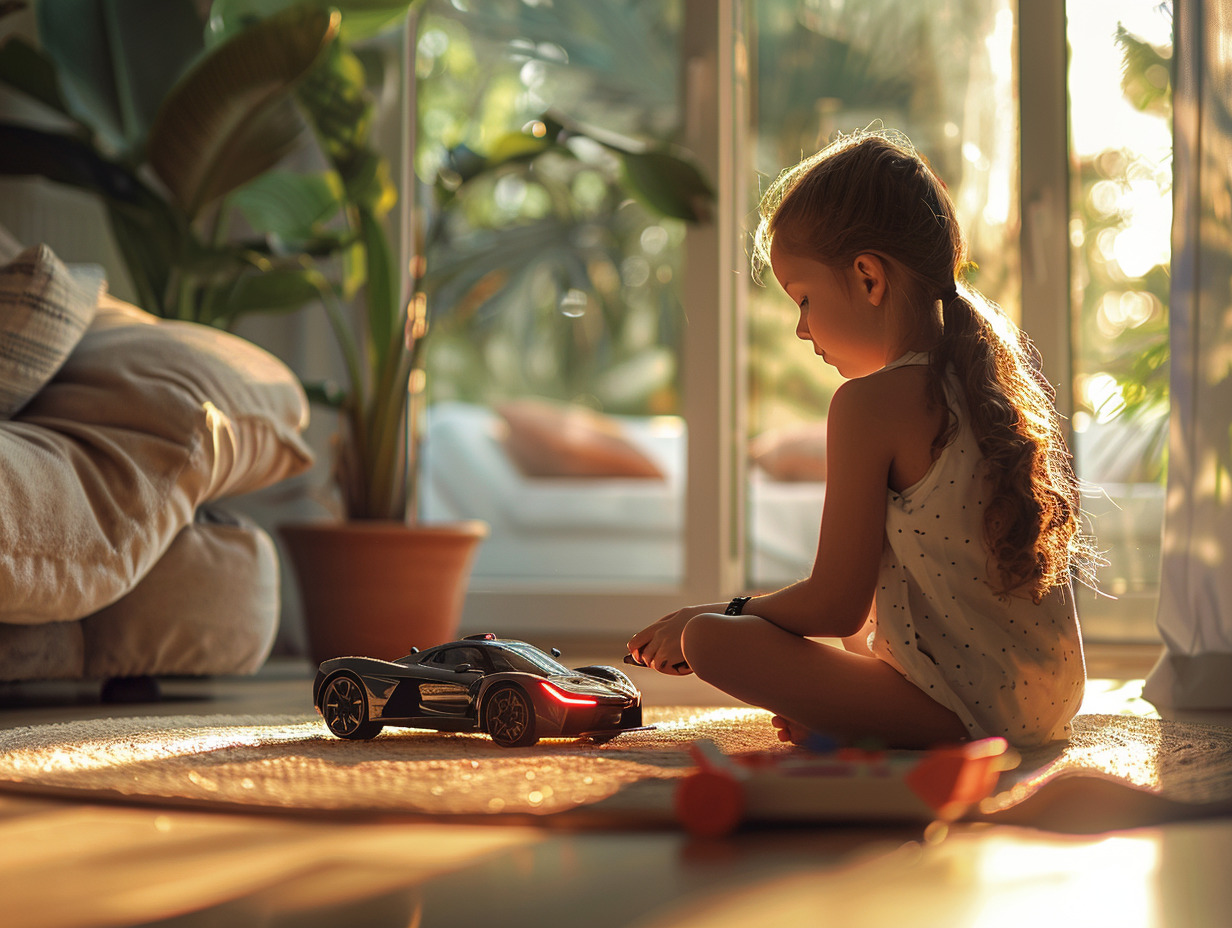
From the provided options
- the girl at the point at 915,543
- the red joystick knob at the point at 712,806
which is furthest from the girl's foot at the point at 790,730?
the red joystick knob at the point at 712,806

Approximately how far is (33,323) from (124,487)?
28 centimetres

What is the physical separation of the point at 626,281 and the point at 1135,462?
1299 mm

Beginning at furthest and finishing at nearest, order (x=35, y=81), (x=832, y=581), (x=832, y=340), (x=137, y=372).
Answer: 1. (x=35, y=81)
2. (x=137, y=372)
3. (x=832, y=340)
4. (x=832, y=581)

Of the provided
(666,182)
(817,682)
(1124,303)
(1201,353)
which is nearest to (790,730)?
(817,682)

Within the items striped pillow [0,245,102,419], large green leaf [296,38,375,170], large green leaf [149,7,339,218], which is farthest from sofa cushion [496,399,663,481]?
striped pillow [0,245,102,419]

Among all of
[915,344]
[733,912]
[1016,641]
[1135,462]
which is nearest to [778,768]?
[733,912]

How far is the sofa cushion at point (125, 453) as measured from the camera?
4.82 feet

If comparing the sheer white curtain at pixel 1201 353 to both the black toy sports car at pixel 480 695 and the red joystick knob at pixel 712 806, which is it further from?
the red joystick knob at pixel 712 806

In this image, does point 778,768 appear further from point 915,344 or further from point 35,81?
point 35,81

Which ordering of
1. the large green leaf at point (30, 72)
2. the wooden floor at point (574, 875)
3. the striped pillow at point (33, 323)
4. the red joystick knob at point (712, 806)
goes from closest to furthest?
1. the wooden floor at point (574, 875)
2. the red joystick knob at point (712, 806)
3. the striped pillow at point (33, 323)
4. the large green leaf at point (30, 72)

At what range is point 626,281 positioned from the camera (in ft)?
9.79

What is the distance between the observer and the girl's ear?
1171 mm

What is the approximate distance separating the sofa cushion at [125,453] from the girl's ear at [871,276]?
3.22ft

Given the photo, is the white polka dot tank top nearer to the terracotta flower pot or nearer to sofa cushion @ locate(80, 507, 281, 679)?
sofa cushion @ locate(80, 507, 281, 679)
